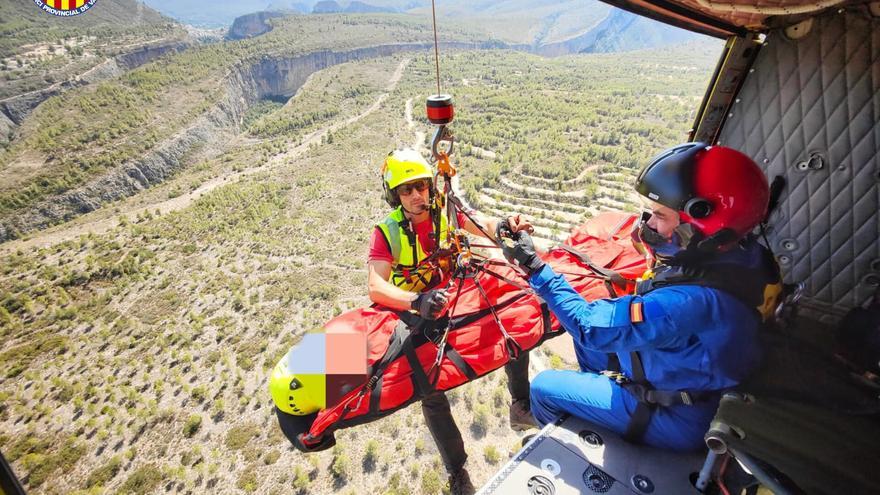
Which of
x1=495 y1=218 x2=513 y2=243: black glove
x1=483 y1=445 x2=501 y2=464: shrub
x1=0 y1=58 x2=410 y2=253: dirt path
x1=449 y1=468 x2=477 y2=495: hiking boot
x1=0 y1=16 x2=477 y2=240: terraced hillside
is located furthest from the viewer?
x1=0 y1=16 x2=477 y2=240: terraced hillside

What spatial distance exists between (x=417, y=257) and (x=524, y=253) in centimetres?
158

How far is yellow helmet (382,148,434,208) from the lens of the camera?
3746mm

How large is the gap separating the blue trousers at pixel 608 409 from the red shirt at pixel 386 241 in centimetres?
165

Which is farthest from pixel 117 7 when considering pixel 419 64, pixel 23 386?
pixel 23 386

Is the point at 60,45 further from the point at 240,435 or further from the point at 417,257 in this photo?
the point at 417,257

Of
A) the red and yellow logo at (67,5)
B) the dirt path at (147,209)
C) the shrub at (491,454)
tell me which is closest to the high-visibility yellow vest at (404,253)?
the shrub at (491,454)

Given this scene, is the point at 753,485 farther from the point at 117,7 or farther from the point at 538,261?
the point at 117,7

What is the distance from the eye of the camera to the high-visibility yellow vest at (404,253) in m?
3.81

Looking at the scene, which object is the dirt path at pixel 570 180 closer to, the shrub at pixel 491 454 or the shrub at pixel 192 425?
the shrub at pixel 491 454

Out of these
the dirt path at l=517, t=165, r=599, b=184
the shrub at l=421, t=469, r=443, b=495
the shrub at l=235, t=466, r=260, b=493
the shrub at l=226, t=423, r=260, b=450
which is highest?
the shrub at l=421, t=469, r=443, b=495

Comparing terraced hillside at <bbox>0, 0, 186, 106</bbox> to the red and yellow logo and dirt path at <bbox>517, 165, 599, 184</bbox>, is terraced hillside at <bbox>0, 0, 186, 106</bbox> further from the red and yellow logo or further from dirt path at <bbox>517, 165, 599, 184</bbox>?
dirt path at <bbox>517, 165, 599, 184</bbox>

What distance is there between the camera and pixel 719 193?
206cm

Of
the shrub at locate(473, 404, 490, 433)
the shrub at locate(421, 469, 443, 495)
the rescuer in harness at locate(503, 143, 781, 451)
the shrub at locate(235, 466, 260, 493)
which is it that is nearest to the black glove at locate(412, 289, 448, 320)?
the rescuer in harness at locate(503, 143, 781, 451)

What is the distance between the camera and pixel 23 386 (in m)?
21.1
